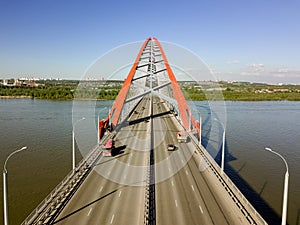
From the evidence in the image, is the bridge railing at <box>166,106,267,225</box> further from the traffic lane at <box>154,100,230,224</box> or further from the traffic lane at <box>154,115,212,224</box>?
the traffic lane at <box>154,115,212,224</box>

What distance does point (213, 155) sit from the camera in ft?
79.4

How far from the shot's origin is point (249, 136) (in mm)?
32438

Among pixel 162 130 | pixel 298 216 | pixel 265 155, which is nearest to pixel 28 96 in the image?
pixel 162 130

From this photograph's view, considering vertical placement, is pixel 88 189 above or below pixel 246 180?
above

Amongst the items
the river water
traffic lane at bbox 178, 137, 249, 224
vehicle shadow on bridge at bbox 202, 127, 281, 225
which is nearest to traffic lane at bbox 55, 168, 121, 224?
the river water

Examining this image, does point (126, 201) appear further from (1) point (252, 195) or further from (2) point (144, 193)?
(1) point (252, 195)

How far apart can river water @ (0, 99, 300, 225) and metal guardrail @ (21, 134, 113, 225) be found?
2049mm

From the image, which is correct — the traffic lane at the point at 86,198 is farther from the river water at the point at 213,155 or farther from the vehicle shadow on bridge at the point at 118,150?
the vehicle shadow on bridge at the point at 118,150

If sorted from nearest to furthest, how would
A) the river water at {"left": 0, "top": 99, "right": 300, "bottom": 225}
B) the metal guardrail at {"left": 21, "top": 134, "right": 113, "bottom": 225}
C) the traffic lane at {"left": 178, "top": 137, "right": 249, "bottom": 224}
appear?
the metal guardrail at {"left": 21, "top": 134, "right": 113, "bottom": 225}, the traffic lane at {"left": 178, "top": 137, "right": 249, "bottom": 224}, the river water at {"left": 0, "top": 99, "right": 300, "bottom": 225}

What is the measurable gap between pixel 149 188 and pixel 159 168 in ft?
10.6

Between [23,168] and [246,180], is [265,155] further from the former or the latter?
[23,168]

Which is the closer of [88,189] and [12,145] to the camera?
[88,189]

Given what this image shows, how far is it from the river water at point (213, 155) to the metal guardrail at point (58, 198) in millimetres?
2049

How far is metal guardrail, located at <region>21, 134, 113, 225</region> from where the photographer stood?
999 cm
